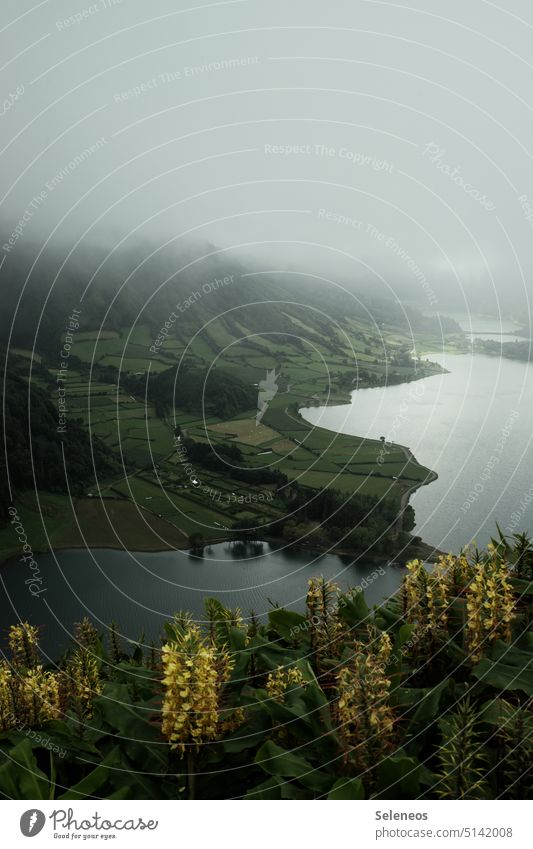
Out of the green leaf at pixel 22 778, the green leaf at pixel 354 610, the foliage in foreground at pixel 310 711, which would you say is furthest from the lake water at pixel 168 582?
the green leaf at pixel 22 778

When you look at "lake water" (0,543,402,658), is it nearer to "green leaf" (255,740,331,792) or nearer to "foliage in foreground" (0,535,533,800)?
"foliage in foreground" (0,535,533,800)

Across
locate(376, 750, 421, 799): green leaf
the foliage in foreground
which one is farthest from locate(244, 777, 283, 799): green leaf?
locate(376, 750, 421, 799): green leaf

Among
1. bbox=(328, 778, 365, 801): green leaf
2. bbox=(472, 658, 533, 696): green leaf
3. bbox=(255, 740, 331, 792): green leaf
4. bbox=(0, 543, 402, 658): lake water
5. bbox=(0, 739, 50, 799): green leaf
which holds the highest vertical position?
bbox=(0, 543, 402, 658): lake water

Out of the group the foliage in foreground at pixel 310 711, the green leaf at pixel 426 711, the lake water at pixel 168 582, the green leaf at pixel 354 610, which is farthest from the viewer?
the lake water at pixel 168 582

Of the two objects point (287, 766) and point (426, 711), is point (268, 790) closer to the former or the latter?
point (287, 766)

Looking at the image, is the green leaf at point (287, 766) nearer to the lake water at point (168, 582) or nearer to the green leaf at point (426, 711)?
the green leaf at point (426, 711)

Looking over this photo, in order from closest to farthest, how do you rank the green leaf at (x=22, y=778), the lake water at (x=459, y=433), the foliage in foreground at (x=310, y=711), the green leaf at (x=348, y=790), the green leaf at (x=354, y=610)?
the green leaf at (x=348, y=790) → the foliage in foreground at (x=310, y=711) → the green leaf at (x=22, y=778) → the green leaf at (x=354, y=610) → the lake water at (x=459, y=433)
